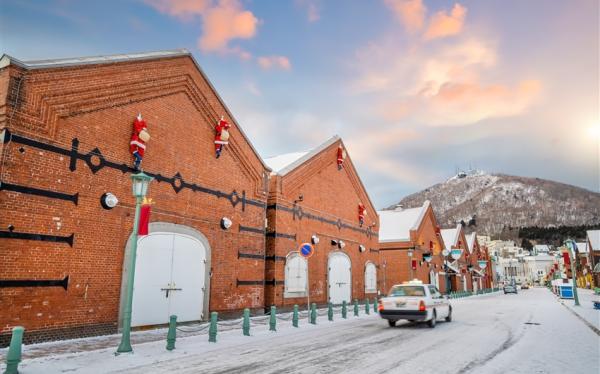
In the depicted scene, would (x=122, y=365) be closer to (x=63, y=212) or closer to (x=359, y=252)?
(x=63, y=212)

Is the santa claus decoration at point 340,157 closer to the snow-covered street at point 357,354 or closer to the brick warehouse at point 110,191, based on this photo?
the brick warehouse at point 110,191

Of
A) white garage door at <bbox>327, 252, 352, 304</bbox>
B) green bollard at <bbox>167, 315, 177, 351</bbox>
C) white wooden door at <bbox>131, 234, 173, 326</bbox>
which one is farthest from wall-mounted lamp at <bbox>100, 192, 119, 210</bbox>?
white garage door at <bbox>327, 252, 352, 304</bbox>

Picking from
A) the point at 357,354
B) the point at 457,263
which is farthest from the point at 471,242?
the point at 357,354

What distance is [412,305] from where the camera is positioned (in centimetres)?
1430

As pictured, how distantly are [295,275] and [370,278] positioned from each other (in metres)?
10.4

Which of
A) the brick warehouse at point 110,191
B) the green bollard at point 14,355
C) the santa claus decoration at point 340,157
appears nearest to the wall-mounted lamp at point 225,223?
the brick warehouse at point 110,191

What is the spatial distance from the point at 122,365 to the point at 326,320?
35.8ft

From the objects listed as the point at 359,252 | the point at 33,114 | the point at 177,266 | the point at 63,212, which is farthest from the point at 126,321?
the point at 359,252

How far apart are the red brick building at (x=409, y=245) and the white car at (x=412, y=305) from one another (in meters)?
21.3

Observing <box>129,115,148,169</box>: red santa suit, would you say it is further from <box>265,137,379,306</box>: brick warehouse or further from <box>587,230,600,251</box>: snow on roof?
<box>587,230,600,251</box>: snow on roof

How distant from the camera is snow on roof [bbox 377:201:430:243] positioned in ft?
134

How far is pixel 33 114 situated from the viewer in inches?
414

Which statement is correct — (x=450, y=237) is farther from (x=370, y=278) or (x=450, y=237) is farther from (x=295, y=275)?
(x=295, y=275)

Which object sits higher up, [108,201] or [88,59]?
[88,59]
